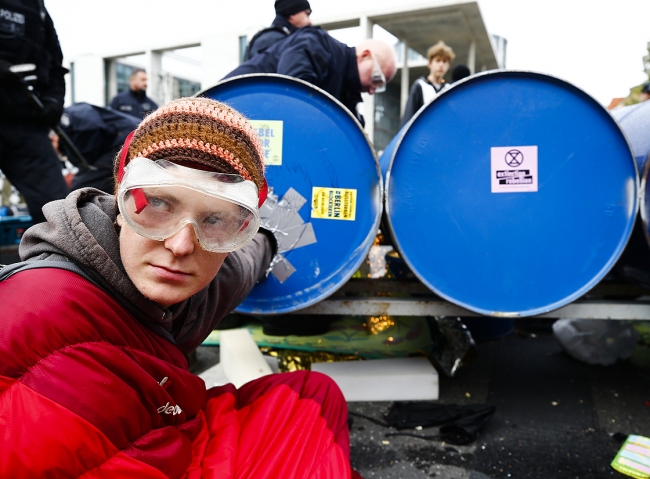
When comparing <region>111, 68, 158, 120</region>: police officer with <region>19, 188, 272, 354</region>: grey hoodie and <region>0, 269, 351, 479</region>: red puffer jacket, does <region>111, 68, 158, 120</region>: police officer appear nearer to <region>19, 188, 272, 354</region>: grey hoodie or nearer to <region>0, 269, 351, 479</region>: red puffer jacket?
<region>19, 188, 272, 354</region>: grey hoodie

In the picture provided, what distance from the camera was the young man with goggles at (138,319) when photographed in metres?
0.81

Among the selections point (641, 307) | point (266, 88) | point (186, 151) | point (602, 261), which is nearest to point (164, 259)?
point (186, 151)

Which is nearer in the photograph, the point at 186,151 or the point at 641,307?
the point at 186,151

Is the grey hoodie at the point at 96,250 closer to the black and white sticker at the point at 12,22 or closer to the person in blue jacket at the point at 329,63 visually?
the person in blue jacket at the point at 329,63

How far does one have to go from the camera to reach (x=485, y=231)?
2021 millimetres

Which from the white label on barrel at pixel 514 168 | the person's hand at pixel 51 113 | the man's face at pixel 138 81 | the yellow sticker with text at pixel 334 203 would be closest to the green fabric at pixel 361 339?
the yellow sticker with text at pixel 334 203

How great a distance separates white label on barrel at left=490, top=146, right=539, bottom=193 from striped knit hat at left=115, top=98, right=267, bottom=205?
1.26 meters

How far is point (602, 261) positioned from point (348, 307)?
3.47 feet

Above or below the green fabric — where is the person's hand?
above

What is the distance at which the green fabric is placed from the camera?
2836 mm

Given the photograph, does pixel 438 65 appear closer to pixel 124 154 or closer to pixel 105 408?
pixel 124 154

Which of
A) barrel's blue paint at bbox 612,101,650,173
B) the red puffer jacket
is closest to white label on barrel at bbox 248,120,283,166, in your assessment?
the red puffer jacket

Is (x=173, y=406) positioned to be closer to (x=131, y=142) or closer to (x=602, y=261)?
(x=131, y=142)

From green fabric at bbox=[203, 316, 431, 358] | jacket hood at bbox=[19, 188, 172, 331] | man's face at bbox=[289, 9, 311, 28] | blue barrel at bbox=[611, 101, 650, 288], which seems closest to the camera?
jacket hood at bbox=[19, 188, 172, 331]
